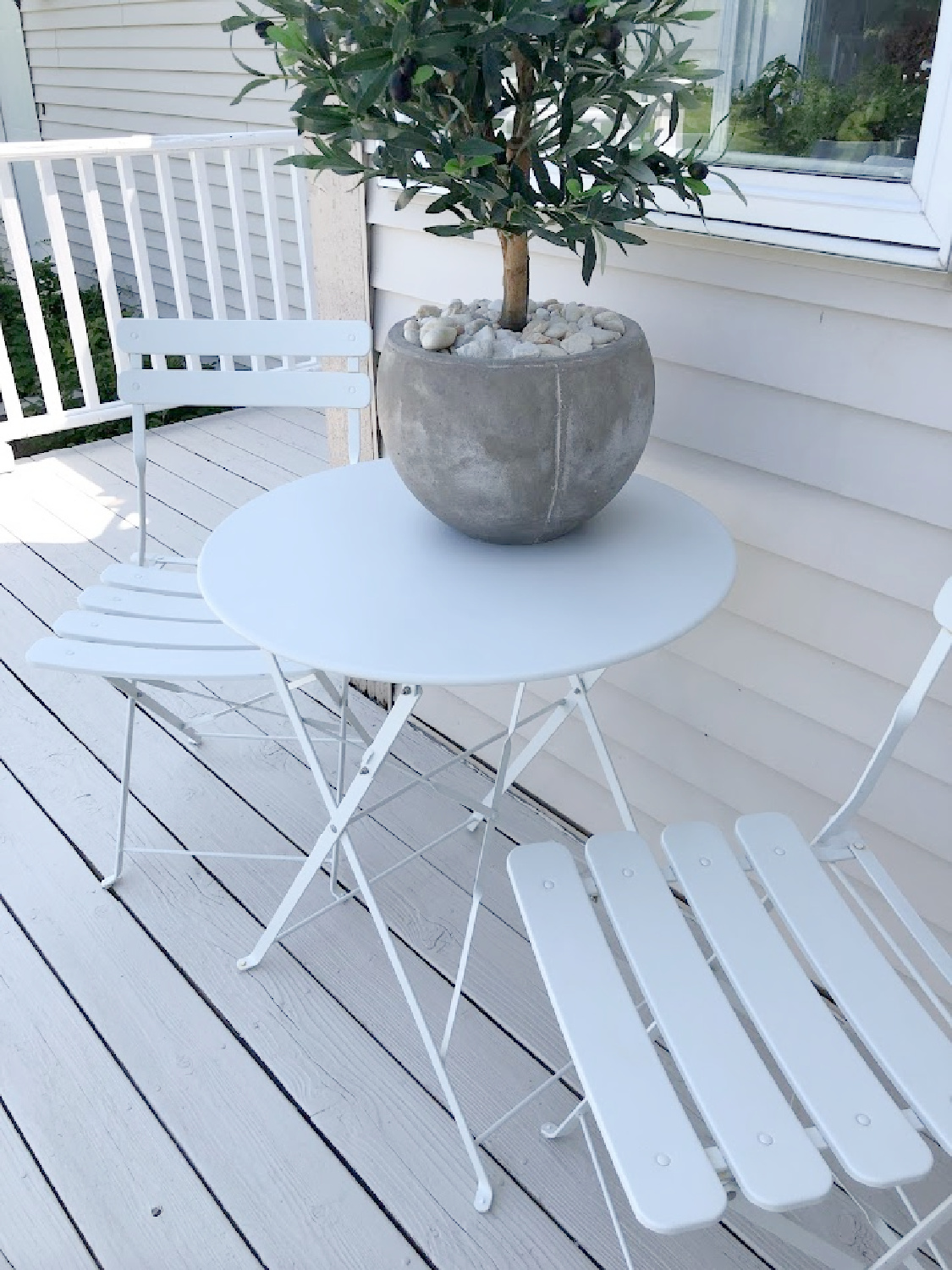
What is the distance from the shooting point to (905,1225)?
149cm

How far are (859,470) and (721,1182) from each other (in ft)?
3.34

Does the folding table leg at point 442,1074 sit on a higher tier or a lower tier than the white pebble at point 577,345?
lower

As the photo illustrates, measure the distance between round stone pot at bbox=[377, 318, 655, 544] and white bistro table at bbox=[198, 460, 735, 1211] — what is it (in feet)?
0.28

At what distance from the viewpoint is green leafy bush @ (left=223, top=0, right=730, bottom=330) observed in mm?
1157

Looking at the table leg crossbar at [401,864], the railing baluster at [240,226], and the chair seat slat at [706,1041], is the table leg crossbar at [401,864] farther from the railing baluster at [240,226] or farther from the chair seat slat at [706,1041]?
the railing baluster at [240,226]

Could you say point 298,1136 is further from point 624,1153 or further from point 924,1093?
point 924,1093

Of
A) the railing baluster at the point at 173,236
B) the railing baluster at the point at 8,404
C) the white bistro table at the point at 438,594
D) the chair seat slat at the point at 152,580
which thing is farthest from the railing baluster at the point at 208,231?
the white bistro table at the point at 438,594

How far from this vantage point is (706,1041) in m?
1.11

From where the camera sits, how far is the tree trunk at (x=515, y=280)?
143 cm

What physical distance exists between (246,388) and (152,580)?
426 millimetres

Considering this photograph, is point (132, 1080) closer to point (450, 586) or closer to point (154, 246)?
point (450, 586)

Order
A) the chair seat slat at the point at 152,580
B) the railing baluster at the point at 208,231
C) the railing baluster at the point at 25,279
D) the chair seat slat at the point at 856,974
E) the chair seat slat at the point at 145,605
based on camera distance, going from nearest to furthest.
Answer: the chair seat slat at the point at 856,974
the chair seat slat at the point at 145,605
the chair seat slat at the point at 152,580
the railing baluster at the point at 25,279
the railing baluster at the point at 208,231

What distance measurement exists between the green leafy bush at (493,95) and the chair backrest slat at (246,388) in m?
0.68

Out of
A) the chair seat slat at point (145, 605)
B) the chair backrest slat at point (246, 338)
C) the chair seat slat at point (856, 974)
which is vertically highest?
the chair backrest slat at point (246, 338)
